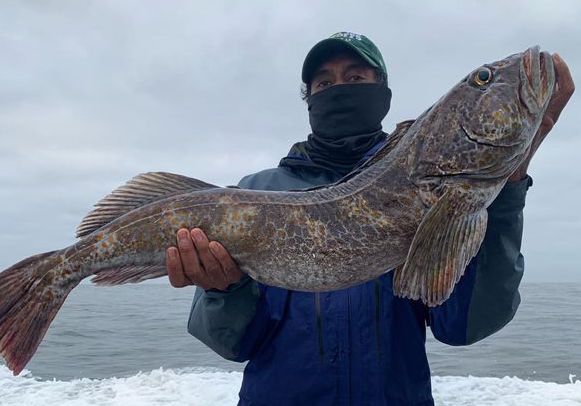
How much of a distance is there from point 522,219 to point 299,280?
141cm

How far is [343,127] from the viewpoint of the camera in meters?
4.30

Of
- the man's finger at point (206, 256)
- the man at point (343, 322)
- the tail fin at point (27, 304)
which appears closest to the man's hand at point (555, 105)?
the man at point (343, 322)

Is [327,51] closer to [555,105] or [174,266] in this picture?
[555,105]

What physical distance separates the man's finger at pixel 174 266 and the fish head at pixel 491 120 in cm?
153

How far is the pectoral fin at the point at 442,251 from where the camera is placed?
A: 281 centimetres

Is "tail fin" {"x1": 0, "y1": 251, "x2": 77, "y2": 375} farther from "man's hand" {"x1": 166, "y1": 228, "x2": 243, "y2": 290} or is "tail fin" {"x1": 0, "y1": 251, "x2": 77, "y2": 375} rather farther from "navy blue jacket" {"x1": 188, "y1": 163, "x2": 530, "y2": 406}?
"navy blue jacket" {"x1": 188, "y1": 163, "x2": 530, "y2": 406}

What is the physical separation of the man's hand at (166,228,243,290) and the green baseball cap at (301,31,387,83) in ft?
6.22

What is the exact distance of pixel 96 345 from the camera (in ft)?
62.7

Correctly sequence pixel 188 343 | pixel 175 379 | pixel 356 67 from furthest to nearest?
pixel 188 343 → pixel 175 379 → pixel 356 67

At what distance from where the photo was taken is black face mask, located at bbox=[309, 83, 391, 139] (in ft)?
13.7

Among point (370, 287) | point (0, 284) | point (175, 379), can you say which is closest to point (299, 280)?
point (370, 287)

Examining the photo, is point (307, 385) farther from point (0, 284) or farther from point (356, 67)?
point (356, 67)

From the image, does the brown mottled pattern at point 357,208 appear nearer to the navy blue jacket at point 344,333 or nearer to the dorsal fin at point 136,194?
the dorsal fin at point 136,194

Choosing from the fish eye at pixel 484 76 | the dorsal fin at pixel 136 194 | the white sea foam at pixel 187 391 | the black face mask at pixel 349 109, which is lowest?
the white sea foam at pixel 187 391
